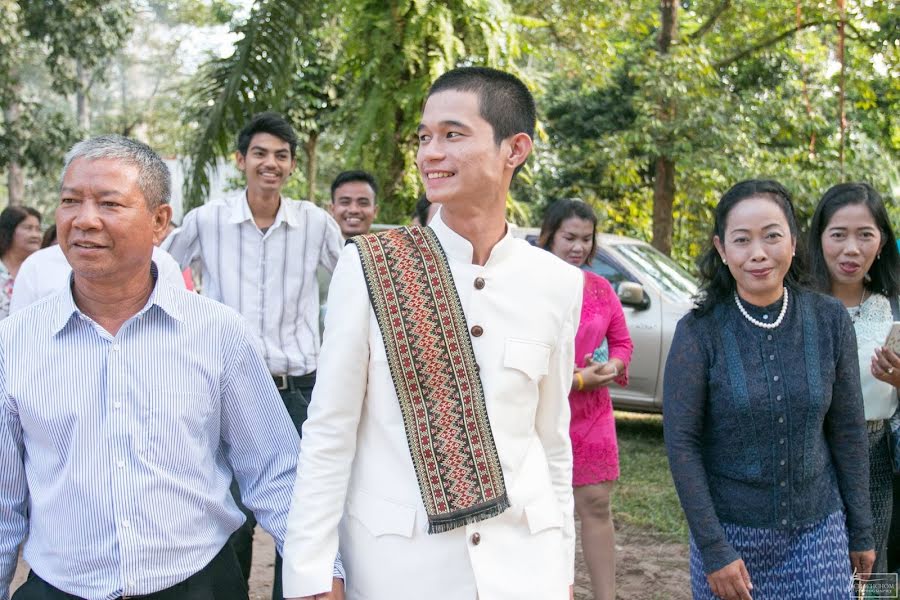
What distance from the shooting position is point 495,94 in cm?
238

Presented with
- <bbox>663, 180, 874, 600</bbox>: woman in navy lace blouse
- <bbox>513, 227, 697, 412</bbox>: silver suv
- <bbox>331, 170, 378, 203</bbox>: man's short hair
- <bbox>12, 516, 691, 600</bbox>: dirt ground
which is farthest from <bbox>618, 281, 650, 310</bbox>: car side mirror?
<bbox>663, 180, 874, 600</bbox>: woman in navy lace blouse

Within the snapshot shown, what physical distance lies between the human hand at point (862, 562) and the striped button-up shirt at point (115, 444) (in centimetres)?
186

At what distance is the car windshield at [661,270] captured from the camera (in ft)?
30.4

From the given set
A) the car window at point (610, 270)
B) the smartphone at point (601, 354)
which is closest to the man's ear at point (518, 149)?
the smartphone at point (601, 354)

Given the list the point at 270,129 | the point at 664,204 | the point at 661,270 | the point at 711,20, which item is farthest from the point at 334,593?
the point at 711,20

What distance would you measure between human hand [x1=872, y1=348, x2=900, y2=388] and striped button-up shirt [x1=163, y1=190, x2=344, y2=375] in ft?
8.18

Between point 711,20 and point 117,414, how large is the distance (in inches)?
505

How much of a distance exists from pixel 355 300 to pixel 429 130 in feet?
1.45

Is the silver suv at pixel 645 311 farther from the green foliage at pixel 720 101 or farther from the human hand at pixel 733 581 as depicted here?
the human hand at pixel 733 581

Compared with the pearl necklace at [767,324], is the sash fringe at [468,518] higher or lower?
lower

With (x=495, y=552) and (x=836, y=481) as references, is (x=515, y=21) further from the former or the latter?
(x=495, y=552)

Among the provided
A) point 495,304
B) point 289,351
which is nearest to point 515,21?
point 289,351

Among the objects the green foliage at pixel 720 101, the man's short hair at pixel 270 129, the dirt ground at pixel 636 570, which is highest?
the green foliage at pixel 720 101

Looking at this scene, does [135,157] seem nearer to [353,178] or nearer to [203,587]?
[203,587]
